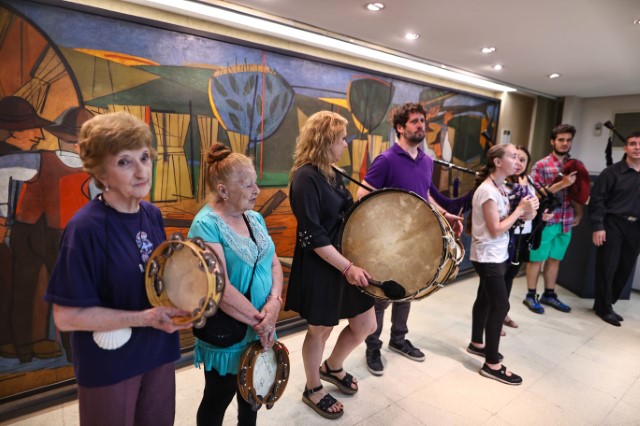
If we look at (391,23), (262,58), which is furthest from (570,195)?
(262,58)

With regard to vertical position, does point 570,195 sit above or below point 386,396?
above

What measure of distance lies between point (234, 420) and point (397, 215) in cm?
145

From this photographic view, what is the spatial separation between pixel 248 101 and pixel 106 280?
1.86 metres

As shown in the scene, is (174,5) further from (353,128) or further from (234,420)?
(234,420)

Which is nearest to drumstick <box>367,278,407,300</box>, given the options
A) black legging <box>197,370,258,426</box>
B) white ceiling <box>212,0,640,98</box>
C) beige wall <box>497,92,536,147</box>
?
black legging <box>197,370,258,426</box>

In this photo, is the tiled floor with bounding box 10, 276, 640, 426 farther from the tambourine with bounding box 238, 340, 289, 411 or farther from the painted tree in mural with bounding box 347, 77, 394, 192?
the painted tree in mural with bounding box 347, 77, 394, 192

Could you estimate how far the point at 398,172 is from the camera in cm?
242

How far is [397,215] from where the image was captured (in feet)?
6.06

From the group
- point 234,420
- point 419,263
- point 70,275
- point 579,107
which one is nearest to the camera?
point 70,275

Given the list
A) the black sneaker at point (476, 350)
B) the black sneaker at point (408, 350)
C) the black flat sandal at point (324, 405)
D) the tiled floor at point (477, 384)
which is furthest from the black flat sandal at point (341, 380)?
the black sneaker at point (476, 350)

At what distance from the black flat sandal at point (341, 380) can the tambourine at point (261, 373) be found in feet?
2.87

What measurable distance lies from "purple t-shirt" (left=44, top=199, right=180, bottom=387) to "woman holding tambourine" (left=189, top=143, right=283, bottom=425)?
0.25m

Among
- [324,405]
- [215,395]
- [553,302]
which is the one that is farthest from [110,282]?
[553,302]

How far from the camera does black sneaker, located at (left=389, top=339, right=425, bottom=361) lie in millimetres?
2803
